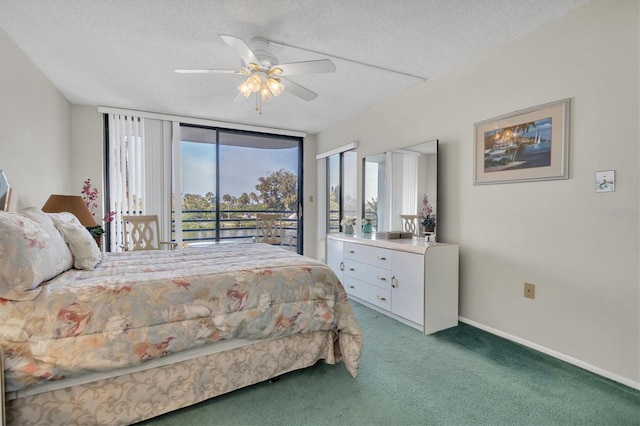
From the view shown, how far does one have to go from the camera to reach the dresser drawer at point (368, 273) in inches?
116

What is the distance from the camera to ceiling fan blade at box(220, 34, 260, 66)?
5.97 feet

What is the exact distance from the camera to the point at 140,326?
143cm

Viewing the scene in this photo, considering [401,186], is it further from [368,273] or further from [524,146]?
[524,146]

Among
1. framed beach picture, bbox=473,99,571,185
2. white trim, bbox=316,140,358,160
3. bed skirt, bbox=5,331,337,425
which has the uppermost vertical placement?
white trim, bbox=316,140,358,160

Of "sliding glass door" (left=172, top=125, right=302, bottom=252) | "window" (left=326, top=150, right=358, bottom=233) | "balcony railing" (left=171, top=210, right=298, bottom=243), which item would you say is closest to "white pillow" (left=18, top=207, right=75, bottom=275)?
"sliding glass door" (left=172, top=125, right=302, bottom=252)

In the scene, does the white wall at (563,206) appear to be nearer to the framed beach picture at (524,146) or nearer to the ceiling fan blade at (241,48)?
the framed beach picture at (524,146)

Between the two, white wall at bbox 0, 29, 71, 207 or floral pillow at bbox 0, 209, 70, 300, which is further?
white wall at bbox 0, 29, 71, 207

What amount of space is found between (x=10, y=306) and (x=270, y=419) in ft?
4.22

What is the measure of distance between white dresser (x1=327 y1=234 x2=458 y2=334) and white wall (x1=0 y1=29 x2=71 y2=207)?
3232mm

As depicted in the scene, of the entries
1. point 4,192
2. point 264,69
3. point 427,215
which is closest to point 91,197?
point 4,192

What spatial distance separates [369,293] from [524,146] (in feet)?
6.44

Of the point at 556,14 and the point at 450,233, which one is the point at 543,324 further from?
the point at 556,14

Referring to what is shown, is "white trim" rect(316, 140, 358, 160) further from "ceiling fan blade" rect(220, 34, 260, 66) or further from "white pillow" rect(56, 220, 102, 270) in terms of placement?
"white pillow" rect(56, 220, 102, 270)

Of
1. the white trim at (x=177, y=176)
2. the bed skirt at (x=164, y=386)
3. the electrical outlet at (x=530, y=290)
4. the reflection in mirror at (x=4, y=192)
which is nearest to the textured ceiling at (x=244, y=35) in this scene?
the white trim at (x=177, y=176)
